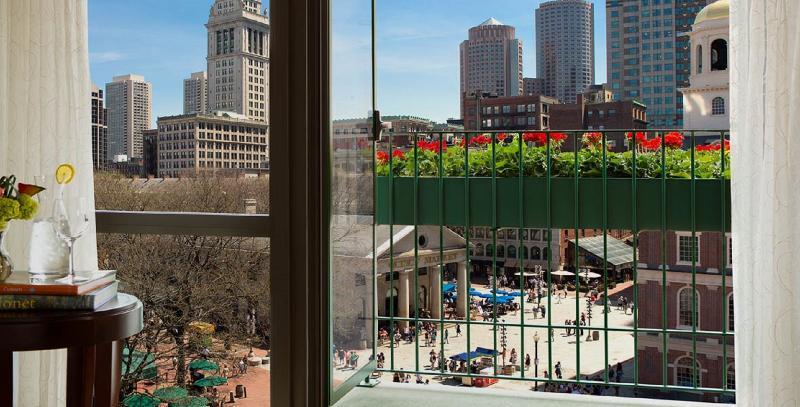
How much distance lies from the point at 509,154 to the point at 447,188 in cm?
35

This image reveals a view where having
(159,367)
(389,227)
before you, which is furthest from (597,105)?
(159,367)

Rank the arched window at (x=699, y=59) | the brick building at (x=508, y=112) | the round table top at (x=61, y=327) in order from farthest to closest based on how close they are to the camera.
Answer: the brick building at (x=508, y=112), the arched window at (x=699, y=59), the round table top at (x=61, y=327)

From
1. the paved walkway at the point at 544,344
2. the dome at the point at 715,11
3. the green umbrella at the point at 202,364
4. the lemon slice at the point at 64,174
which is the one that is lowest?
the paved walkway at the point at 544,344

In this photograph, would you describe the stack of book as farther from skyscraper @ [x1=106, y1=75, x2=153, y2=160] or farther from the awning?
the awning

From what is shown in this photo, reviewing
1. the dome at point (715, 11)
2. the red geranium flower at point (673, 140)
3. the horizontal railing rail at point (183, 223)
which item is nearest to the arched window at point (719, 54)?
the dome at point (715, 11)

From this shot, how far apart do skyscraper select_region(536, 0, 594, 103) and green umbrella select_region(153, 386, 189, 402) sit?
234cm

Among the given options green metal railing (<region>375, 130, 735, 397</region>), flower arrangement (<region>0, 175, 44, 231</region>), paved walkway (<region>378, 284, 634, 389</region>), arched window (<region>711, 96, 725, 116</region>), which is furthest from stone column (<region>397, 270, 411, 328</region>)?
arched window (<region>711, 96, 725, 116</region>)

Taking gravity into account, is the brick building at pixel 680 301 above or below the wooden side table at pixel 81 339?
below

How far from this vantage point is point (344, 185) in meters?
2.28

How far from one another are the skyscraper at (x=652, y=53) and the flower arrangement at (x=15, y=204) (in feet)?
9.06

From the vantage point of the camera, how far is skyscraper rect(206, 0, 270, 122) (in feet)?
7.90

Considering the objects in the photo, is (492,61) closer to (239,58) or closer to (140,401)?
(239,58)

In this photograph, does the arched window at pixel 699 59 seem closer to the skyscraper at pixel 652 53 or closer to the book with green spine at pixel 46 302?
the skyscraper at pixel 652 53

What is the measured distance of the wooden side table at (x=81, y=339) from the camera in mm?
1661
